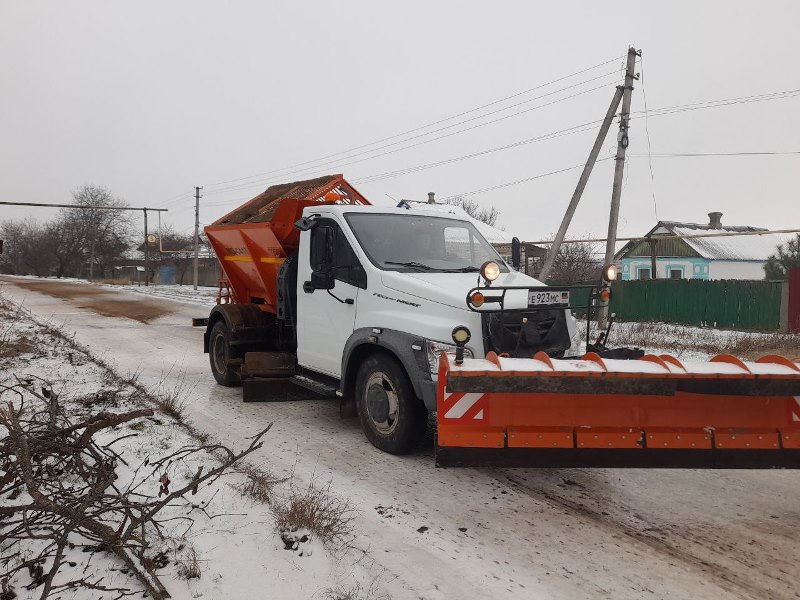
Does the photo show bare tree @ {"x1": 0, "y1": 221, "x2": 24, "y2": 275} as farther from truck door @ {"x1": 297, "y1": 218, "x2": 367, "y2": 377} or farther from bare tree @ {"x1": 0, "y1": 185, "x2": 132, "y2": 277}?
truck door @ {"x1": 297, "y1": 218, "x2": 367, "y2": 377}

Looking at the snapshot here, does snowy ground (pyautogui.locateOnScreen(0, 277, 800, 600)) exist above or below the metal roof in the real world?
below

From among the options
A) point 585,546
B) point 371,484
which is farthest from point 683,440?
point 371,484

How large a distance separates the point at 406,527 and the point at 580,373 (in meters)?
1.44

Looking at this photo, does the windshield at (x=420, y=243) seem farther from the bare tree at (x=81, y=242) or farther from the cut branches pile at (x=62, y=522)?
the bare tree at (x=81, y=242)

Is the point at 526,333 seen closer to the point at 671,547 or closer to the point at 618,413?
the point at 618,413

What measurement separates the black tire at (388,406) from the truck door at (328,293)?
1.75ft

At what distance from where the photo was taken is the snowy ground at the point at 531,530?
3008 mm

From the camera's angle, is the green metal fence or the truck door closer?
the truck door

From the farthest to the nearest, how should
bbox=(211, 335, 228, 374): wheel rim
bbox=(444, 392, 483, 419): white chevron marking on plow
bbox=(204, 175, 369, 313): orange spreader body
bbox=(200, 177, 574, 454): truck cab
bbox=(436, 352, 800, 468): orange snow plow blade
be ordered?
bbox=(211, 335, 228, 374): wheel rim < bbox=(204, 175, 369, 313): orange spreader body < bbox=(200, 177, 574, 454): truck cab < bbox=(444, 392, 483, 419): white chevron marking on plow < bbox=(436, 352, 800, 468): orange snow plow blade

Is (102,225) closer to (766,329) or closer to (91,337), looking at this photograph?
(91,337)

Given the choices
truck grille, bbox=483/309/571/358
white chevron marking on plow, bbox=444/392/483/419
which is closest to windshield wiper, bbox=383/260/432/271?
truck grille, bbox=483/309/571/358

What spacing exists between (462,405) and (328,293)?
2.43 m

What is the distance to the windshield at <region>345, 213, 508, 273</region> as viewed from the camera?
548 cm

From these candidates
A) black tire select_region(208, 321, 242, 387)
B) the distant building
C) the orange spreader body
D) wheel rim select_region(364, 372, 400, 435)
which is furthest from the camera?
the distant building
